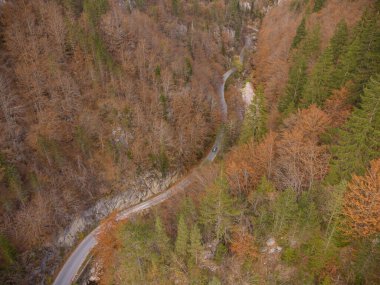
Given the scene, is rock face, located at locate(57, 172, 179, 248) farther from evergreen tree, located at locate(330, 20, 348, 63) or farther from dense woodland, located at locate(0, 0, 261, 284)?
evergreen tree, located at locate(330, 20, 348, 63)

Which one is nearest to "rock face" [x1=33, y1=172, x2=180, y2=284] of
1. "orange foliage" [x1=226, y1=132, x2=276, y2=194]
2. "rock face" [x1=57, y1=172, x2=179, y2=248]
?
"rock face" [x1=57, y1=172, x2=179, y2=248]

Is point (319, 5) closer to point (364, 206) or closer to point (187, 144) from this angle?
point (187, 144)

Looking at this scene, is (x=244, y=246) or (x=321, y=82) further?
(x=321, y=82)

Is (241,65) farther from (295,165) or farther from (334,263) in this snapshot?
(334,263)

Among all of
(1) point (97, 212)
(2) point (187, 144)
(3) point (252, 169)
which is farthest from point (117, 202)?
(3) point (252, 169)

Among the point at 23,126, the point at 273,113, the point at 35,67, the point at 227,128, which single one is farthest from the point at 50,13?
the point at 273,113

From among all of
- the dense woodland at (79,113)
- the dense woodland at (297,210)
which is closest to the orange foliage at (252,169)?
the dense woodland at (297,210)
